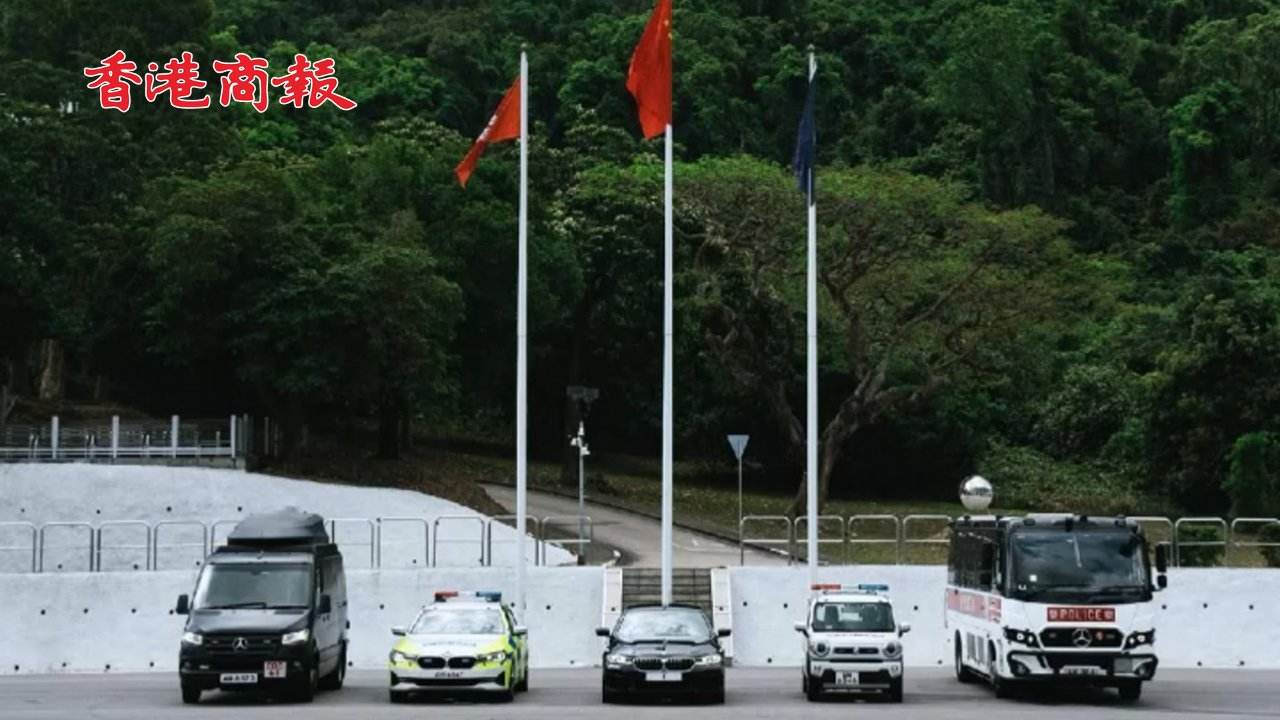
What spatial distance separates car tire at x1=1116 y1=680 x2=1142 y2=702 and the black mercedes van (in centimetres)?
1133

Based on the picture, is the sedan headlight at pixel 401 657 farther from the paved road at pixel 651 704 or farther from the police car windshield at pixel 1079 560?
the police car windshield at pixel 1079 560

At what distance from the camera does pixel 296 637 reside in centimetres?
2667

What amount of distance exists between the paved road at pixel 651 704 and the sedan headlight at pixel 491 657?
577 mm

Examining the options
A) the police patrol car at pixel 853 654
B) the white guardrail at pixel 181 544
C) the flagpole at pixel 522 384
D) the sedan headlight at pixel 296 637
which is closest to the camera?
the sedan headlight at pixel 296 637

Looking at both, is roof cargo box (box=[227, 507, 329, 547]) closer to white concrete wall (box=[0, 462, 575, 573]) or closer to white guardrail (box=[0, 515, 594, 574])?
white guardrail (box=[0, 515, 594, 574])

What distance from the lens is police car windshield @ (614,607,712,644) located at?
2711cm

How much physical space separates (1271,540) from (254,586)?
Result: 21.3 m

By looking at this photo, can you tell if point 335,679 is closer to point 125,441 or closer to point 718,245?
point 125,441

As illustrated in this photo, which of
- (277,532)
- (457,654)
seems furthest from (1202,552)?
(277,532)

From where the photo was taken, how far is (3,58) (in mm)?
71125

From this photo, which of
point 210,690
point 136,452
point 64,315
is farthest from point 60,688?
point 64,315

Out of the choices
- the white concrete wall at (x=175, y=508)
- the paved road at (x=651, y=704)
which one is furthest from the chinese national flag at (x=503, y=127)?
the white concrete wall at (x=175, y=508)

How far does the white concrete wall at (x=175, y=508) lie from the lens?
43.5 m

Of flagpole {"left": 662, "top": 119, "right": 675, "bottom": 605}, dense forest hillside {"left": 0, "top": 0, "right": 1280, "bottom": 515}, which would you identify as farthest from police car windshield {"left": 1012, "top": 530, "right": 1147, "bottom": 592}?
dense forest hillside {"left": 0, "top": 0, "right": 1280, "bottom": 515}
